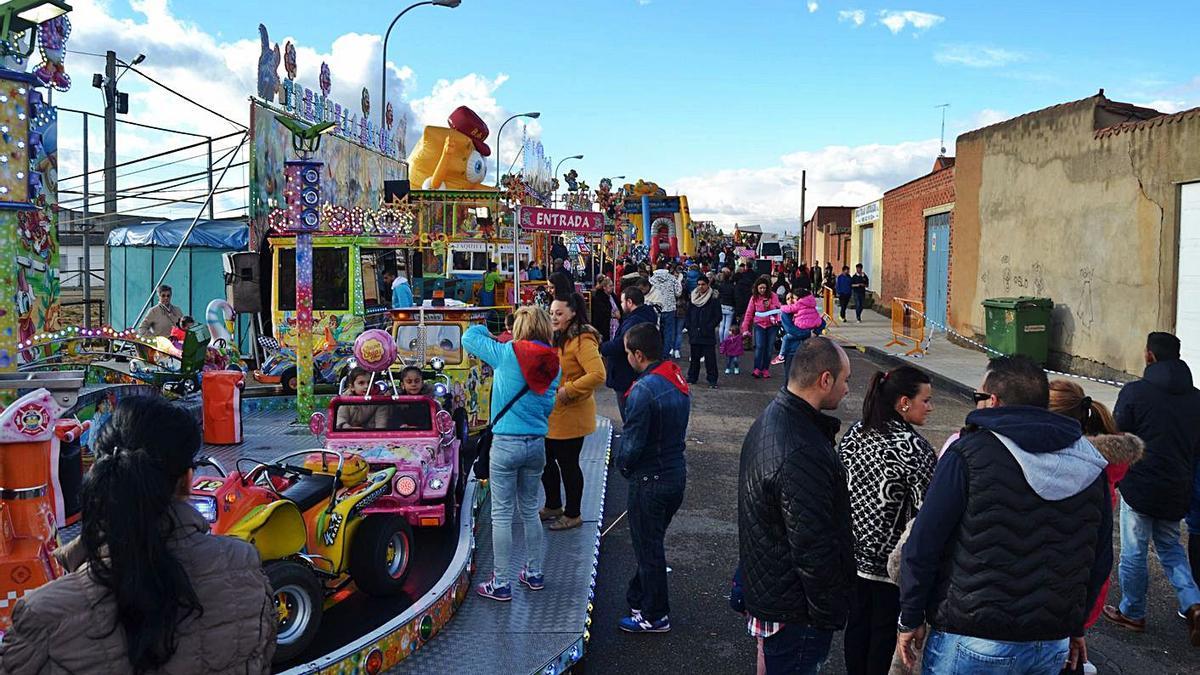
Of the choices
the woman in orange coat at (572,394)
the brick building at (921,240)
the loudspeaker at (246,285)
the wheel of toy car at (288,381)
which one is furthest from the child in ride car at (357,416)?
the brick building at (921,240)

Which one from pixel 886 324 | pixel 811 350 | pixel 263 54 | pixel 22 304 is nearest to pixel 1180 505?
pixel 811 350

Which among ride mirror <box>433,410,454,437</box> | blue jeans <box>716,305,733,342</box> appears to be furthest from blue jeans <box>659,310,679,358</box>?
ride mirror <box>433,410,454,437</box>

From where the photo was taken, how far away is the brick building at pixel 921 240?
79.0 ft

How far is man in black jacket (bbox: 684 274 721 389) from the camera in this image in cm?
1442

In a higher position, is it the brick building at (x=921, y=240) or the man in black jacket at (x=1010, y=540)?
A: the brick building at (x=921, y=240)

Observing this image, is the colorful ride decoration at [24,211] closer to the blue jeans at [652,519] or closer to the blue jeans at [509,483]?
the blue jeans at [509,483]

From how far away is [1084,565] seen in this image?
322 cm

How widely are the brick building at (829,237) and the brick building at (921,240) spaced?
1130cm

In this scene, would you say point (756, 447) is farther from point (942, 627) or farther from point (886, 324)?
point (886, 324)

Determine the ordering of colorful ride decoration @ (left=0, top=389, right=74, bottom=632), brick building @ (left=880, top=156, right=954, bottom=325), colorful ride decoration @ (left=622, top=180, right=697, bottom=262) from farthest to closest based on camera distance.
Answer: colorful ride decoration @ (left=622, top=180, right=697, bottom=262) < brick building @ (left=880, top=156, right=954, bottom=325) < colorful ride decoration @ (left=0, top=389, right=74, bottom=632)

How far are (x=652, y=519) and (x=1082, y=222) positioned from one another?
14.0m

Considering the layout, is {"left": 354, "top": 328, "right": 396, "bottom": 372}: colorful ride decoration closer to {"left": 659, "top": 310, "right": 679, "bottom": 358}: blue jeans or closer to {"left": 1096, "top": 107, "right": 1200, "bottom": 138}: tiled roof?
{"left": 659, "top": 310, "right": 679, "bottom": 358}: blue jeans

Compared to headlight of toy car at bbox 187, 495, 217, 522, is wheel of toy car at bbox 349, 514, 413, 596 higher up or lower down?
lower down

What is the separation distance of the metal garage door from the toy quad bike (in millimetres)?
12233
